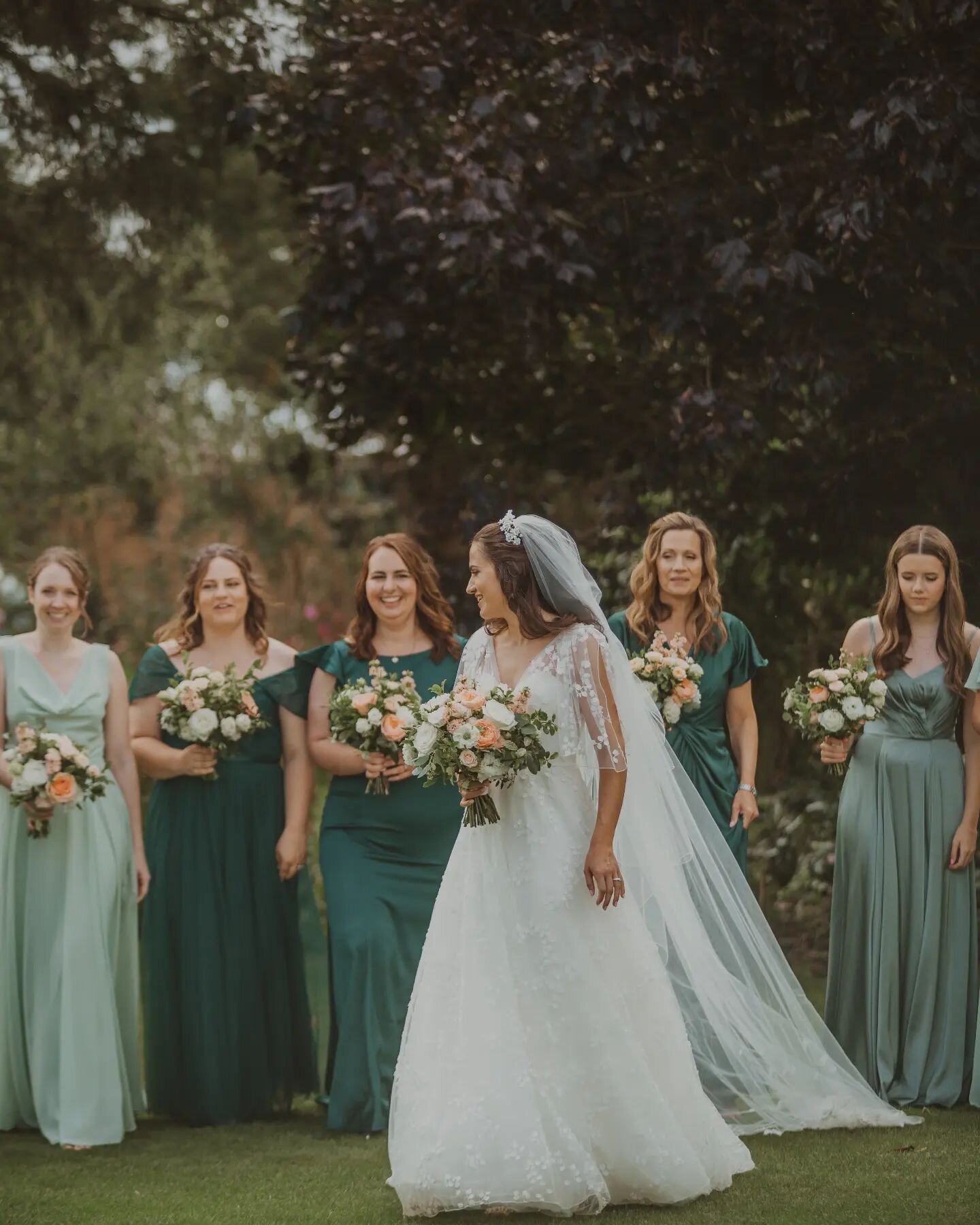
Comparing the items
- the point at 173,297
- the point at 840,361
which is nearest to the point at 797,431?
the point at 840,361

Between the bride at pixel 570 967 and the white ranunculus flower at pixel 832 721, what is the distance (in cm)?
111

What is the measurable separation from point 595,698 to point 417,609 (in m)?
2.05

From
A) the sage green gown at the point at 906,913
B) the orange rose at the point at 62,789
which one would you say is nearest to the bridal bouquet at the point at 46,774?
the orange rose at the point at 62,789

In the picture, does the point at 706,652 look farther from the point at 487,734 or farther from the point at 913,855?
the point at 487,734

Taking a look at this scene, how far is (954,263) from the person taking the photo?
7.94 meters

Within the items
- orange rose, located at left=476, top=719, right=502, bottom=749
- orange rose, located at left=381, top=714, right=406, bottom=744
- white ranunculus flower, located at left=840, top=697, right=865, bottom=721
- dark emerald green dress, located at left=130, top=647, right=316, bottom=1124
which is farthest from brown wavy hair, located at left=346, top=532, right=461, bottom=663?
orange rose, located at left=476, top=719, right=502, bottom=749

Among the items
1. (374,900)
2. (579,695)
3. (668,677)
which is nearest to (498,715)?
(579,695)

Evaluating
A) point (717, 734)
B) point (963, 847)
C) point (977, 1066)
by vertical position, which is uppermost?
point (717, 734)

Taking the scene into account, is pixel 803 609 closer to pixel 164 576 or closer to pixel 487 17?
pixel 487 17

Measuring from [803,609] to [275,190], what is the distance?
8115 millimetres

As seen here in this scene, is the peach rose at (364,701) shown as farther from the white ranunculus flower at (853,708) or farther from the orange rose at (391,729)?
the white ranunculus flower at (853,708)

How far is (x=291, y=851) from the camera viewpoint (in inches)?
283

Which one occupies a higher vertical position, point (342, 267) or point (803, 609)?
point (342, 267)

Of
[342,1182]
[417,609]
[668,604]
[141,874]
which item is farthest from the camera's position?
[417,609]
